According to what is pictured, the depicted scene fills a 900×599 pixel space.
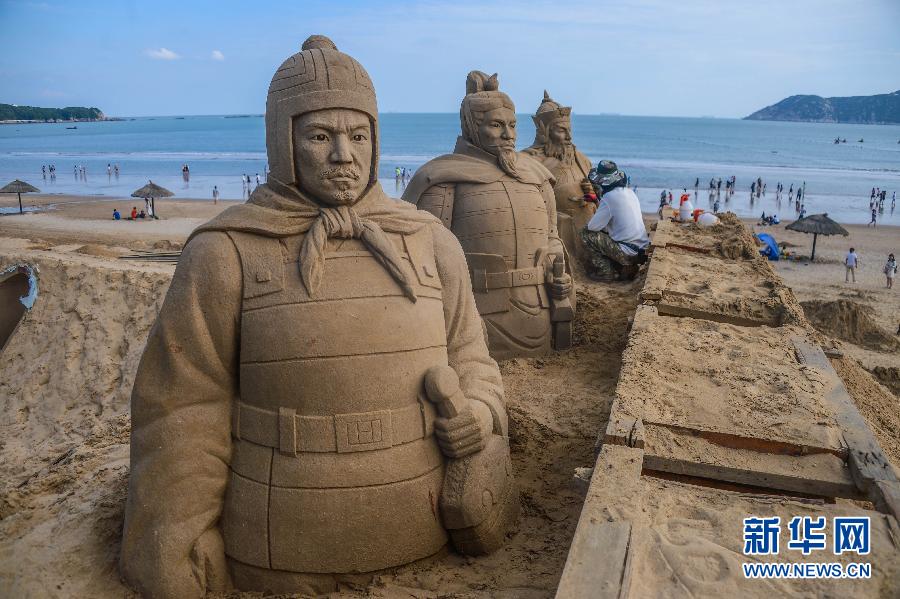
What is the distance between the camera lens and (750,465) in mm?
3436

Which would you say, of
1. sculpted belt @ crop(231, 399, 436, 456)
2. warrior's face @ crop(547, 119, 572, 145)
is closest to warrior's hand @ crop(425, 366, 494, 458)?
sculpted belt @ crop(231, 399, 436, 456)

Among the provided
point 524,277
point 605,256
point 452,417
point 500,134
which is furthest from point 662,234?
point 452,417

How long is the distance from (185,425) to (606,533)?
1.70m

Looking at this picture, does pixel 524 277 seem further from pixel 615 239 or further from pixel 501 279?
pixel 615 239

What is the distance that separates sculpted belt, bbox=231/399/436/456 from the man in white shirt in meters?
6.97

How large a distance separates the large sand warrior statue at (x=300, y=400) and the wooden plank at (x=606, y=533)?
1.67 feet

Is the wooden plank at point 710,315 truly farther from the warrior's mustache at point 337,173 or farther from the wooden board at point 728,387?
the warrior's mustache at point 337,173

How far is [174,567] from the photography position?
3.01 m

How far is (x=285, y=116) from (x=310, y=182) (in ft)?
0.93

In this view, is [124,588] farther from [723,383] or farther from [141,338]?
[141,338]

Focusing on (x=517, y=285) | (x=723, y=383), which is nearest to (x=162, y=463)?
(x=723, y=383)

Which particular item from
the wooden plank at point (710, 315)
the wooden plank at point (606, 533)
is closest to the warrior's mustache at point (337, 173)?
the wooden plank at point (606, 533)

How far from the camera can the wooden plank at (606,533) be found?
2.45 m

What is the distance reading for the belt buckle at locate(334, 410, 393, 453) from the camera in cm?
300
